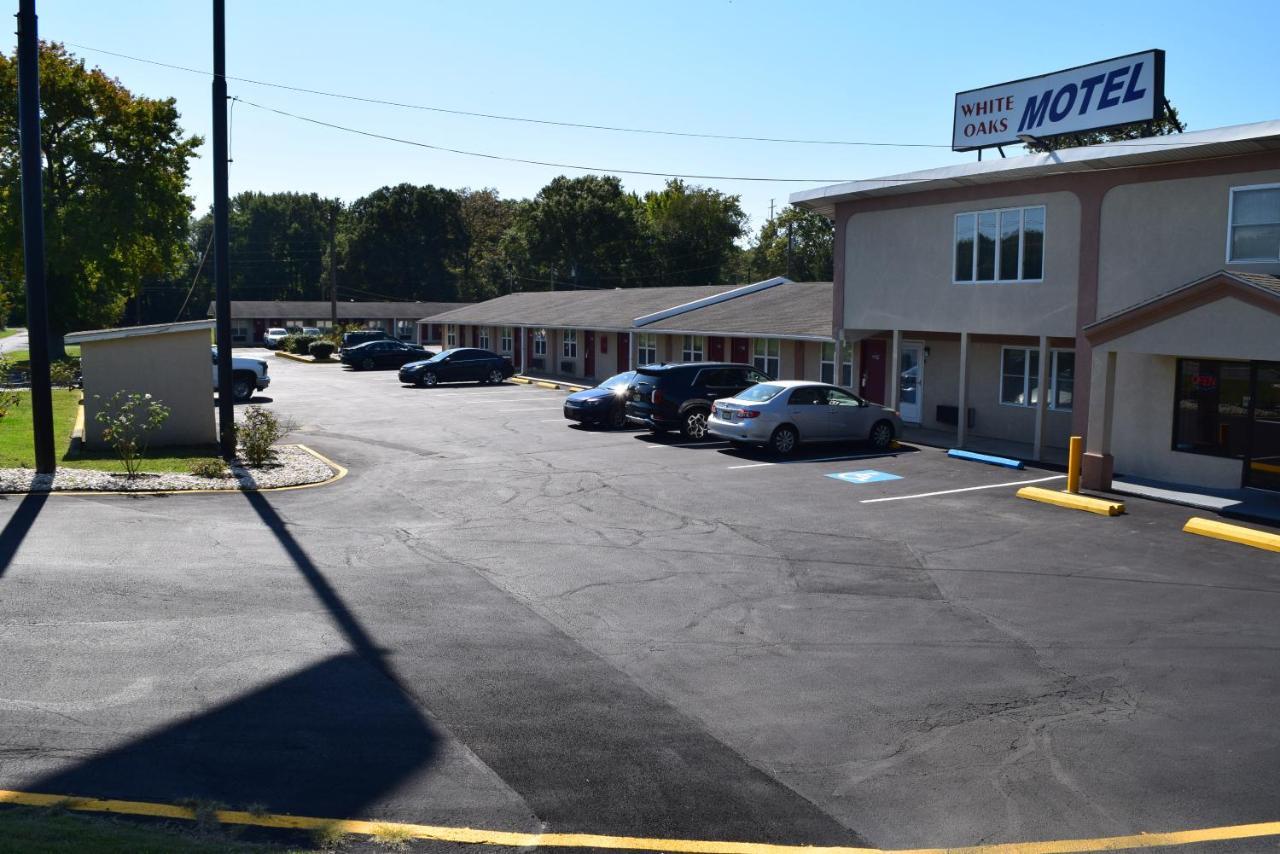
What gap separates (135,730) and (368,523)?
8.04 m

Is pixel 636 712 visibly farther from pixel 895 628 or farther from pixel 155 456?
pixel 155 456

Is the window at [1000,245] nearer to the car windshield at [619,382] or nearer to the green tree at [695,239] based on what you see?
the car windshield at [619,382]

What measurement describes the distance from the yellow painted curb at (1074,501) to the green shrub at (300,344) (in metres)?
51.8

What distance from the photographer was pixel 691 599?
36.7 ft

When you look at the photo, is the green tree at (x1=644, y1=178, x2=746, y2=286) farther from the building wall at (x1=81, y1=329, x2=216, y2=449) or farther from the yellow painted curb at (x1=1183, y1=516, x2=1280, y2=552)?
the yellow painted curb at (x1=1183, y1=516, x2=1280, y2=552)

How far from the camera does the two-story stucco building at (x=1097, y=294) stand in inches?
683

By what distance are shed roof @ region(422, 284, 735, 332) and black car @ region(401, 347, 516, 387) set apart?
9.84ft

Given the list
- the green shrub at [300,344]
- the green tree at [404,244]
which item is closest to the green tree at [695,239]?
the green tree at [404,244]

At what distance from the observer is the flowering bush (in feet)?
61.3

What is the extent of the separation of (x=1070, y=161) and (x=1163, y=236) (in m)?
2.25

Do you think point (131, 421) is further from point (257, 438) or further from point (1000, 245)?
point (1000, 245)

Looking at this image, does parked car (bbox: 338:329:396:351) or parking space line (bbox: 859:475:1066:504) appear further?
parked car (bbox: 338:329:396:351)

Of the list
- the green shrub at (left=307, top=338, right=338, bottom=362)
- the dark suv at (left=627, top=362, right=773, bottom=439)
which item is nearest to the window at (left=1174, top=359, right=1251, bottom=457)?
the dark suv at (left=627, top=362, right=773, bottom=439)

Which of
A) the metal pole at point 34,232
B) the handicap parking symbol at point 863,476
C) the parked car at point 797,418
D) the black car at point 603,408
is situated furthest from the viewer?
the black car at point 603,408
